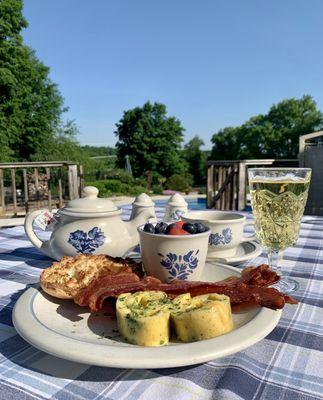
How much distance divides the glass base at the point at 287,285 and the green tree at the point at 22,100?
13.8 meters

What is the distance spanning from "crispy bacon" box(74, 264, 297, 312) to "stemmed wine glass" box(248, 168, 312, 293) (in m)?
0.25

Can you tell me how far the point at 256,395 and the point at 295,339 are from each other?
0.18m

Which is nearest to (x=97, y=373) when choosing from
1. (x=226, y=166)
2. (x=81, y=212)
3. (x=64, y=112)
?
(x=81, y=212)

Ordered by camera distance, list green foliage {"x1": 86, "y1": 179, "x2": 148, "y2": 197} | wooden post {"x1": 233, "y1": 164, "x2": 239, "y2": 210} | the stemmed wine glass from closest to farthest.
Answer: the stemmed wine glass, wooden post {"x1": 233, "y1": 164, "x2": 239, "y2": 210}, green foliage {"x1": 86, "y1": 179, "x2": 148, "y2": 197}

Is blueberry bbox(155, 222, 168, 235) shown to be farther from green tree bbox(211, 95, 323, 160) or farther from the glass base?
green tree bbox(211, 95, 323, 160)

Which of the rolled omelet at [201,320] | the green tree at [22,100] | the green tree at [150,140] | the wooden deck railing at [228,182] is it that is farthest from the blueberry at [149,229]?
the green tree at [150,140]

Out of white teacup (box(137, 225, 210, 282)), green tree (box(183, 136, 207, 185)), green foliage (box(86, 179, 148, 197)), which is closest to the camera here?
white teacup (box(137, 225, 210, 282))

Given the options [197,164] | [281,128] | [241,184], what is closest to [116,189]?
[241,184]

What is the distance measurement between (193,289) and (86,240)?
0.40m

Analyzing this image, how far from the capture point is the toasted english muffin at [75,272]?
613 mm

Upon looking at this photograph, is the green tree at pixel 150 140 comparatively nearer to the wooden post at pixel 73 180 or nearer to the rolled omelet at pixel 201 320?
the wooden post at pixel 73 180

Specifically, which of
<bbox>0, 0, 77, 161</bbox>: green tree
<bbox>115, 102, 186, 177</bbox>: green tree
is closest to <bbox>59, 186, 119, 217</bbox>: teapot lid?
<bbox>0, 0, 77, 161</bbox>: green tree

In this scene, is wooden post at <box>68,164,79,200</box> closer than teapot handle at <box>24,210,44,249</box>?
No

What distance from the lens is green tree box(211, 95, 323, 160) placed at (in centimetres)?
2716
